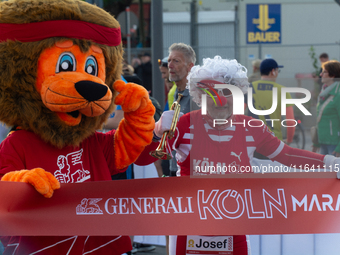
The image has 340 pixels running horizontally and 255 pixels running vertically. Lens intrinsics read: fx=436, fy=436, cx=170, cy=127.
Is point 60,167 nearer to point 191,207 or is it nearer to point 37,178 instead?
point 37,178

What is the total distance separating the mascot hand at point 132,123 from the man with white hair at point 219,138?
124 millimetres

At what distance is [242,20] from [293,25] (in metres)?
1.69

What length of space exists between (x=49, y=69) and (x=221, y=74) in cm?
115

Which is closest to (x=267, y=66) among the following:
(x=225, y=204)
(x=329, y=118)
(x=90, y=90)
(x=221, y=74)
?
(x=329, y=118)

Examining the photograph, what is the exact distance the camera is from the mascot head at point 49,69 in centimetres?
249

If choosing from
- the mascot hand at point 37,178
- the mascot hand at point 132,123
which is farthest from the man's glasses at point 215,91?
the mascot hand at point 37,178

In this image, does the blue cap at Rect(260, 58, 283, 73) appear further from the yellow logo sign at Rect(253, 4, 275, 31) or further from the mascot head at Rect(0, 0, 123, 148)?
the yellow logo sign at Rect(253, 4, 275, 31)

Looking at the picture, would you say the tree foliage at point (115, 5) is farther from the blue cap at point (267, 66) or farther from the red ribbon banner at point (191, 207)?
the red ribbon banner at point (191, 207)

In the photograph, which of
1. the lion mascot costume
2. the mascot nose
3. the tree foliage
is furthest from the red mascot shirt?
the tree foliage

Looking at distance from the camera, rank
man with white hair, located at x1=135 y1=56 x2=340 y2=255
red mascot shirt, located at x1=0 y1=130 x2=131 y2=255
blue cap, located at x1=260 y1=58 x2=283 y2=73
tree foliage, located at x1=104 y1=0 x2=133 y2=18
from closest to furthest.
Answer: red mascot shirt, located at x1=0 y1=130 x2=131 y2=255
man with white hair, located at x1=135 y1=56 x2=340 y2=255
blue cap, located at x1=260 y1=58 x2=283 y2=73
tree foliage, located at x1=104 y1=0 x2=133 y2=18

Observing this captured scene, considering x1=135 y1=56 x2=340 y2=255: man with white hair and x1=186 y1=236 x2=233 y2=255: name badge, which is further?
x1=135 y1=56 x2=340 y2=255: man with white hair

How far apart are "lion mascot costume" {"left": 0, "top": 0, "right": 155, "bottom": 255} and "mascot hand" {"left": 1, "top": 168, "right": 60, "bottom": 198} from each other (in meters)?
0.03

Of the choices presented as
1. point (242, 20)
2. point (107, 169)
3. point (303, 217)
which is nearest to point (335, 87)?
point (303, 217)

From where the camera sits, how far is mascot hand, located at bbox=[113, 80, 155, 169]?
8.60 feet
